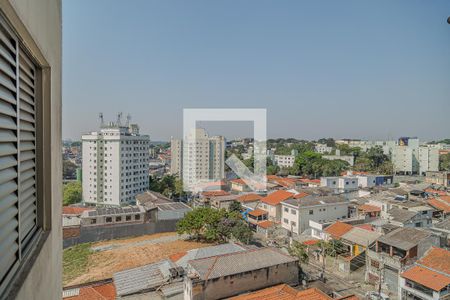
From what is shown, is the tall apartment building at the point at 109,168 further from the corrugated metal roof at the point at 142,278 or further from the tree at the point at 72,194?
the corrugated metal roof at the point at 142,278

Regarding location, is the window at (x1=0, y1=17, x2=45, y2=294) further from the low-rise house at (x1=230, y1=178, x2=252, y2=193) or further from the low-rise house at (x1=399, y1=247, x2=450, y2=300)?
the low-rise house at (x1=230, y1=178, x2=252, y2=193)

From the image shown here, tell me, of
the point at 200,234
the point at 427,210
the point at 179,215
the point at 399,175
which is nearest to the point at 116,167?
the point at 179,215

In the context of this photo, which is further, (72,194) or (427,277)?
(72,194)

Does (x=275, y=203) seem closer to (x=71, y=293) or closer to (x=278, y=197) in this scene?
(x=278, y=197)

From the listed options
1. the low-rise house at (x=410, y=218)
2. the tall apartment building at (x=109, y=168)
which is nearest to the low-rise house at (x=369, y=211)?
the low-rise house at (x=410, y=218)

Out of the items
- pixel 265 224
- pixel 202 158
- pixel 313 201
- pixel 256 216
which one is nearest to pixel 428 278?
pixel 313 201

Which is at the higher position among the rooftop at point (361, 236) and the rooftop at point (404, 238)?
the rooftop at point (404, 238)

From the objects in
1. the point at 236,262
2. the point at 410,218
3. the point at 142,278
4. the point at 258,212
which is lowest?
the point at 142,278

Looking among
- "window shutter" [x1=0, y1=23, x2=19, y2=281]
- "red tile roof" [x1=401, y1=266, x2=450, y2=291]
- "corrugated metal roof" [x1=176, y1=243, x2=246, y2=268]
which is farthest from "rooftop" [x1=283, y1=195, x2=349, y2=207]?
"window shutter" [x1=0, y1=23, x2=19, y2=281]
